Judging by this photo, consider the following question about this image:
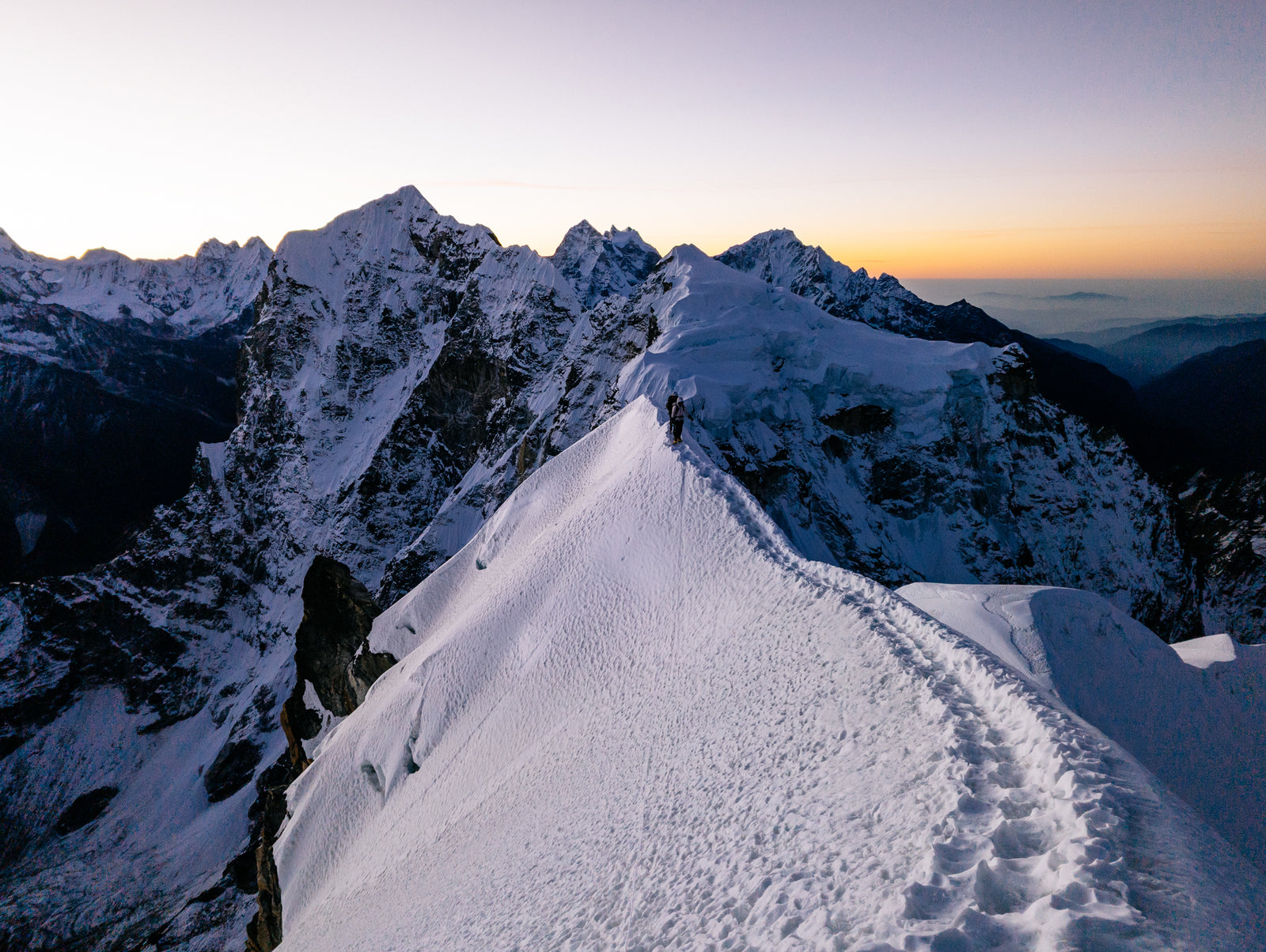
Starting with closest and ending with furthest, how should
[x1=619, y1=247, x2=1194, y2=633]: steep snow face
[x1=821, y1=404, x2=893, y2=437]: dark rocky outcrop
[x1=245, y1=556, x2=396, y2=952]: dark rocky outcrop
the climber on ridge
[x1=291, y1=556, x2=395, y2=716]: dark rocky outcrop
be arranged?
the climber on ridge → [x1=245, y1=556, x2=396, y2=952]: dark rocky outcrop → [x1=291, y1=556, x2=395, y2=716]: dark rocky outcrop → [x1=619, y1=247, x2=1194, y2=633]: steep snow face → [x1=821, y1=404, x2=893, y2=437]: dark rocky outcrop

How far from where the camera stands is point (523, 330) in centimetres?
7994

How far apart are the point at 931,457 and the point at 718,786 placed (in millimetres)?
37551

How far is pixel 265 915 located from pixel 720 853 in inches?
1044

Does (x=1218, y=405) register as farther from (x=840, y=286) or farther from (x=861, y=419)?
(x=861, y=419)

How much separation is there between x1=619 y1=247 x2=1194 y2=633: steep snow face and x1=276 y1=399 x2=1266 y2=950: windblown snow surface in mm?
19663

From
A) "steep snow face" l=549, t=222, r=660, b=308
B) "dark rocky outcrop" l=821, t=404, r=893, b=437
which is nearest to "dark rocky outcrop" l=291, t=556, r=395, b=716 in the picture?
"dark rocky outcrop" l=821, t=404, r=893, b=437

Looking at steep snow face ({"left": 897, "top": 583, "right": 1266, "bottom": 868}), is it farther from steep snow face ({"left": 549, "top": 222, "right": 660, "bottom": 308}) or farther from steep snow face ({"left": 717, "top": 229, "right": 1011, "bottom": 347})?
steep snow face ({"left": 717, "top": 229, "right": 1011, "bottom": 347})

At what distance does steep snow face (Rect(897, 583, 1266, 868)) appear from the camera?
38.6ft

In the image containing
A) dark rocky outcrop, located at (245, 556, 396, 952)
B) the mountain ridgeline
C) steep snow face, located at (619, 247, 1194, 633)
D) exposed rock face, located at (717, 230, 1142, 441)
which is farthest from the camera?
exposed rock face, located at (717, 230, 1142, 441)

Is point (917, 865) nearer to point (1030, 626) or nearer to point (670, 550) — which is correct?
point (1030, 626)

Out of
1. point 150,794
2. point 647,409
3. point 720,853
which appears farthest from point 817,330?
point 150,794

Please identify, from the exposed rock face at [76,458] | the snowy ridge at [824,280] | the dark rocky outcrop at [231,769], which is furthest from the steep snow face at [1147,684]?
the exposed rock face at [76,458]

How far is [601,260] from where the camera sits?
13425 cm

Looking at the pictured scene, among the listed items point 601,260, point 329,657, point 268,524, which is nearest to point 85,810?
point 268,524
